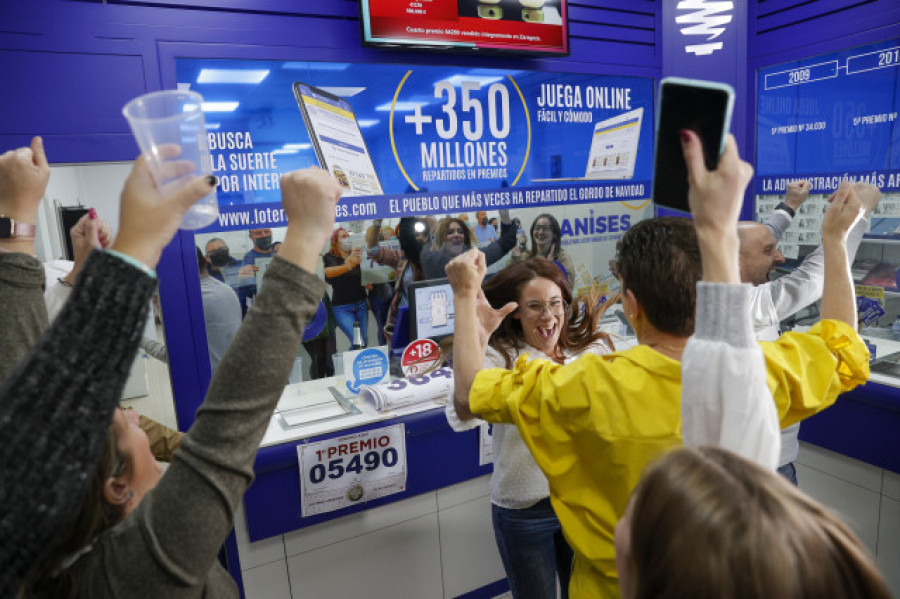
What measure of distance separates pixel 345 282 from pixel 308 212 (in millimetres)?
2126

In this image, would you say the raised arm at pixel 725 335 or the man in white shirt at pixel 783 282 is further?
the man in white shirt at pixel 783 282

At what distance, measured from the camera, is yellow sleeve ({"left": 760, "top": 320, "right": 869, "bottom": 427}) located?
1.28 metres

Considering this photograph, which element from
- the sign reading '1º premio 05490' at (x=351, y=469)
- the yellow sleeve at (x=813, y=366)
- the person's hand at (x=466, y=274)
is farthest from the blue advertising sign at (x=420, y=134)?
the yellow sleeve at (x=813, y=366)

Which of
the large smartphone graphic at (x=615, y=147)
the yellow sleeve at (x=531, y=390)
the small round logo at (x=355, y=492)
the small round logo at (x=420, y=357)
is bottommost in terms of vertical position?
the small round logo at (x=355, y=492)

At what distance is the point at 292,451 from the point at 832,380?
1949mm

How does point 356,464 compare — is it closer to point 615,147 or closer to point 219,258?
point 219,258

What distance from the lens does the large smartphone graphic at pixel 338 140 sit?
2.72 m

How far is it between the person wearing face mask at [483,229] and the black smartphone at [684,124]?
209 centimetres

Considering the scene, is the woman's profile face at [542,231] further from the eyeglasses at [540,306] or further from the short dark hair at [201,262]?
the short dark hair at [201,262]

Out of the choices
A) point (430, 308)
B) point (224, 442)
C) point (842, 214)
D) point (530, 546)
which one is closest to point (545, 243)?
point (430, 308)

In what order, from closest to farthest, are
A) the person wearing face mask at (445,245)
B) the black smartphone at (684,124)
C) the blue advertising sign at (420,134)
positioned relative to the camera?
1. the black smartphone at (684,124)
2. the blue advertising sign at (420,134)
3. the person wearing face mask at (445,245)

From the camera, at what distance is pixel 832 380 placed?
1.34 metres

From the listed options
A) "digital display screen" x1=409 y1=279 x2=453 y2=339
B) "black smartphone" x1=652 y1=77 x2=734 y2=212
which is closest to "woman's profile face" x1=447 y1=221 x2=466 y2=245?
"digital display screen" x1=409 y1=279 x2=453 y2=339

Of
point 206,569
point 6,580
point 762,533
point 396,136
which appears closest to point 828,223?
point 762,533
